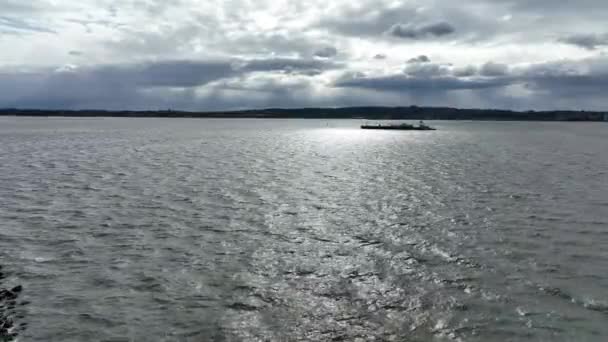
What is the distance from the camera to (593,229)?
28547 millimetres

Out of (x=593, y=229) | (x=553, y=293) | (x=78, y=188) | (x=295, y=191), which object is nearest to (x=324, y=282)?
(x=553, y=293)

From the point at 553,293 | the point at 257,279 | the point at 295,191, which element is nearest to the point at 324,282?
the point at 257,279

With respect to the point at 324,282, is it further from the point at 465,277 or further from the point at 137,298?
the point at 137,298

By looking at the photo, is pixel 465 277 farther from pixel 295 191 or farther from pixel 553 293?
pixel 295 191

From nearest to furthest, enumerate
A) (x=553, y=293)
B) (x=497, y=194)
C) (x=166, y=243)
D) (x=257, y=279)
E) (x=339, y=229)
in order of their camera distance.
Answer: (x=553, y=293)
(x=257, y=279)
(x=166, y=243)
(x=339, y=229)
(x=497, y=194)

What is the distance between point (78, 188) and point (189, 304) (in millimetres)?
29733

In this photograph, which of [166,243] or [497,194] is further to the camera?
[497,194]

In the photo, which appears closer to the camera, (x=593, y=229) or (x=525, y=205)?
(x=593, y=229)

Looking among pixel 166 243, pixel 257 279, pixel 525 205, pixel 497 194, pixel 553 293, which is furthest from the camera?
pixel 497 194

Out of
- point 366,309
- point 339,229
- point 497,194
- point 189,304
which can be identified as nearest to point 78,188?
point 339,229

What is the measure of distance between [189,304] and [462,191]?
32.3 metres

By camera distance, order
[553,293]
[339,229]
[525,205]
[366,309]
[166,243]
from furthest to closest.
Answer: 1. [525,205]
2. [339,229]
3. [166,243]
4. [553,293]
5. [366,309]

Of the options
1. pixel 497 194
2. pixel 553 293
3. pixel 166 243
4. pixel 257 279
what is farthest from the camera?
pixel 497 194

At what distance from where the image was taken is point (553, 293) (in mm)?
18609
